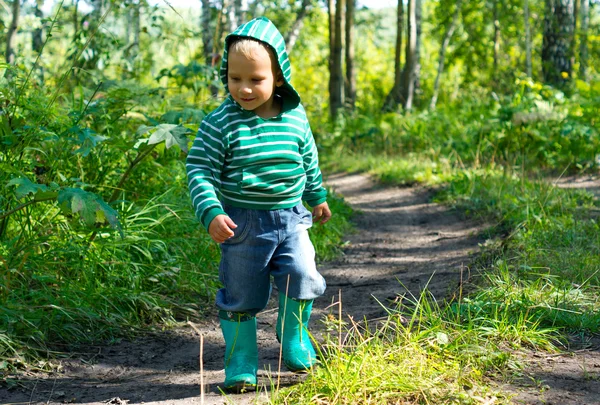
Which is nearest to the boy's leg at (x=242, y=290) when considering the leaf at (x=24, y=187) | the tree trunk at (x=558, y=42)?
the leaf at (x=24, y=187)

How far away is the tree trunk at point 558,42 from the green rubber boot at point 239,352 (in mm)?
10745

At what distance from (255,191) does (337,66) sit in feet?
40.0

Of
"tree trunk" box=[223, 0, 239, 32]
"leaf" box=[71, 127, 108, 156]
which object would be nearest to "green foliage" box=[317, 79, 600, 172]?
"tree trunk" box=[223, 0, 239, 32]

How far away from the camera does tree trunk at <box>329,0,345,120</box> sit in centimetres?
1399

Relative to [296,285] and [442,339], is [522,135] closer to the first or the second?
[442,339]

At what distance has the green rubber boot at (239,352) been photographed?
8.79 feet

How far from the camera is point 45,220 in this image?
3865 mm

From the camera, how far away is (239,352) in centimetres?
277

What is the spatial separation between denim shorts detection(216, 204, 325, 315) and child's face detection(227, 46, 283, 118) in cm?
44

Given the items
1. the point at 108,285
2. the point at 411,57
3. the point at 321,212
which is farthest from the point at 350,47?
the point at 321,212

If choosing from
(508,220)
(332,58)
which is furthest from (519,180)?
(332,58)

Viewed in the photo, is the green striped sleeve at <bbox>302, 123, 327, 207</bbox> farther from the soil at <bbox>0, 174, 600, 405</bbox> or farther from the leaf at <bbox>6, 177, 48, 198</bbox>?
the leaf at <bbox>6, 177, 48, 198</bbox>

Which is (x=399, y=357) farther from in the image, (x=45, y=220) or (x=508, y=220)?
(x=508, y=220)

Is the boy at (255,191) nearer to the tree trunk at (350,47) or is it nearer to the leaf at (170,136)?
the leaf at (170,136)
